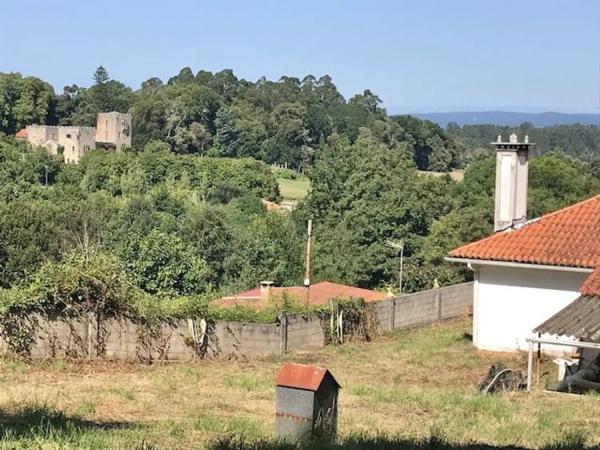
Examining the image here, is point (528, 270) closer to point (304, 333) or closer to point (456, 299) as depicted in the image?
point (304, 333)

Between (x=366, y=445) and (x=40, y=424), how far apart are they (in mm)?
3238

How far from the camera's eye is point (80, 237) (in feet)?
193

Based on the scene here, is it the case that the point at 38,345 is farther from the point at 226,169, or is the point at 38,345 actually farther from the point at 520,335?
the point at 226,169

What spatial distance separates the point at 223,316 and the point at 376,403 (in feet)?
23.9

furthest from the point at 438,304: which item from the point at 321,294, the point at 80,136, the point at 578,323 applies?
the point at 80,136

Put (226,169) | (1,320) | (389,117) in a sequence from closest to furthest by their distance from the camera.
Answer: (1,320), (226,169), (389,117)

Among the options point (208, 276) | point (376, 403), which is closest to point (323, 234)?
point (208, 276)

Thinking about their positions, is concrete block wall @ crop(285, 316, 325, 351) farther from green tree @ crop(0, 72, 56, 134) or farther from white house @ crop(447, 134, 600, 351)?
green tree @ crop(0, 72, 56, 134)

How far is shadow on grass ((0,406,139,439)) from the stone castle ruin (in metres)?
121

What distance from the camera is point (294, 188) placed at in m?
121

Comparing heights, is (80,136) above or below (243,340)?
above

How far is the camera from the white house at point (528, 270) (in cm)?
2127

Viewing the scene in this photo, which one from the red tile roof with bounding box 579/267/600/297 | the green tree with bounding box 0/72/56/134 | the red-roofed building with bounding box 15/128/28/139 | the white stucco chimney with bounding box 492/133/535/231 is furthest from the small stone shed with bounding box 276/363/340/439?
the green tree with bounding box 0/72/56/134

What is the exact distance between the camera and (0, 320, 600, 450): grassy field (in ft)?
30.6
